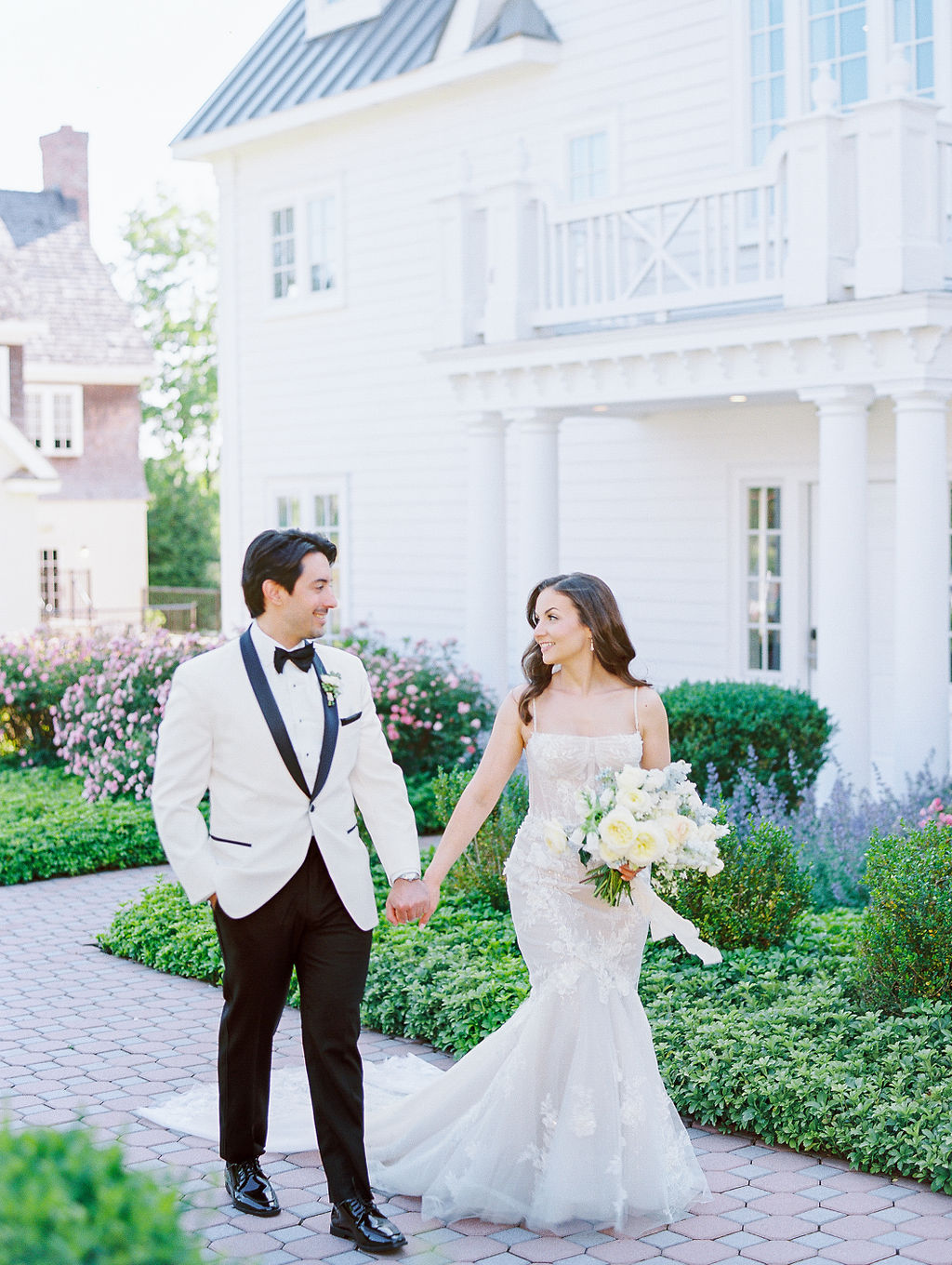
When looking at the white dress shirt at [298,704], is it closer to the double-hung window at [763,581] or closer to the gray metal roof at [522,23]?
the double-hung window at [763,581]

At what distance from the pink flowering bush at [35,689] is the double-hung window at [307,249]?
4.98 meters

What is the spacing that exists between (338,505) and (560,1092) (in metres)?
13.4

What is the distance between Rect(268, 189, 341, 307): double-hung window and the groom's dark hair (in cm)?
1326

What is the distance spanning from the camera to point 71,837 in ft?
36.3

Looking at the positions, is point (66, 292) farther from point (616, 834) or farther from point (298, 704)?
point (616, 834)

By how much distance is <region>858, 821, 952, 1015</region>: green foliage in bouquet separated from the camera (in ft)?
20.4

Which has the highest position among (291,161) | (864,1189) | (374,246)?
(291,161)

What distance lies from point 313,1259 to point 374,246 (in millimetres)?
13950

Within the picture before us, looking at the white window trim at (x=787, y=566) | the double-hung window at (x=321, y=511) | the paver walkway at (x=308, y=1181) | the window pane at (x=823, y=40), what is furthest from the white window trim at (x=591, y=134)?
the paver walkway at (x=308, y=1181)

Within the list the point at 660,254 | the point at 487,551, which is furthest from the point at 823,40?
the point at 487,551

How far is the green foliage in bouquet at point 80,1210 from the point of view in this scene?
7.03 ft

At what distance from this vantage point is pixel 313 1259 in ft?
15.4

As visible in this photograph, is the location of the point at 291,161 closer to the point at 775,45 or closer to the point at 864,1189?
the point at 775,45

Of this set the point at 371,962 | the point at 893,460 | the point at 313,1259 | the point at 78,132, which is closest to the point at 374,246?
the point at 893,460
